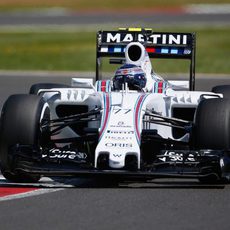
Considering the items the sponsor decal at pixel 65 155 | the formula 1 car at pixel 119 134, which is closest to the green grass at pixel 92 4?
the formula 1 car at pixel 119 134

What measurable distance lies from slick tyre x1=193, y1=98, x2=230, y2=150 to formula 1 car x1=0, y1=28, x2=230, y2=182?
0.01m

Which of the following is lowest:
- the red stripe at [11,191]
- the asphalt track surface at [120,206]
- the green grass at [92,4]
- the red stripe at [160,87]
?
the red stripe at [11,191]

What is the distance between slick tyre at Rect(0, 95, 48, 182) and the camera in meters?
10.8

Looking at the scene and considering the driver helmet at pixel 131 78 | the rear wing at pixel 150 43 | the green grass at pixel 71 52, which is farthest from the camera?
the green grass at pixel 71 52

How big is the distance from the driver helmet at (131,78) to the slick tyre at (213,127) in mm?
1329

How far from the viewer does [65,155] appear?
10.6 metres

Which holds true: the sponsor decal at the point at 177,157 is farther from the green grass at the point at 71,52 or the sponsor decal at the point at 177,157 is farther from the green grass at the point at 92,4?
the green grass at the point at 92,4

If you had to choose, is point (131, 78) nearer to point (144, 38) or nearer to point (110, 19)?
point (144, 38)

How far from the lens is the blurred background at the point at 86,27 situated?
2769cm

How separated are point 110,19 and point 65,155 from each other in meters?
35.2

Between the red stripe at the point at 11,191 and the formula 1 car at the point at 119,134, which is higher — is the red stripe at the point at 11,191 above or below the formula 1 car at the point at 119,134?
below

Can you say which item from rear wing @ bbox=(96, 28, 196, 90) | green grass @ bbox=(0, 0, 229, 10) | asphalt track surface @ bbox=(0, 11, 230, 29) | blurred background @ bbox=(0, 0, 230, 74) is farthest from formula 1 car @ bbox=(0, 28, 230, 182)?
green grass @ bbox=(0, 0, 229, 10)

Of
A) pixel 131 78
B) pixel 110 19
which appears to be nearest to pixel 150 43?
pixel 131 78

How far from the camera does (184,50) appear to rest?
551 inches
